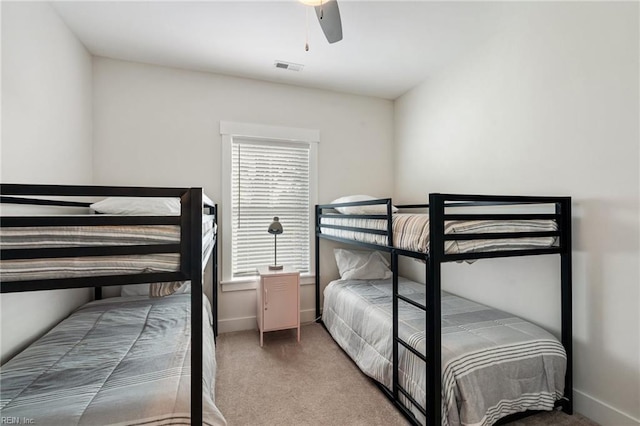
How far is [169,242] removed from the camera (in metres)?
1.16

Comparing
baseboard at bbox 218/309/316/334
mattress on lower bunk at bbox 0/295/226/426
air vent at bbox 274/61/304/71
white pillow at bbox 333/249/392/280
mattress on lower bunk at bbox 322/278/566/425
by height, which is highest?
air vent at bbox 274/61/304/71

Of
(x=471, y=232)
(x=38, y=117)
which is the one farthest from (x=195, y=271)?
(x=38, y=117)

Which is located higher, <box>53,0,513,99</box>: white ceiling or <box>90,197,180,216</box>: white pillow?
<box>53,0,513,99</box>: white ceiling

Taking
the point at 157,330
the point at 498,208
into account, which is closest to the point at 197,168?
the point at 157,330

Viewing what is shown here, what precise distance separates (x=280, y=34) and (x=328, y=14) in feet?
2.93

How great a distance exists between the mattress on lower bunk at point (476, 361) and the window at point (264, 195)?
1.36 metres

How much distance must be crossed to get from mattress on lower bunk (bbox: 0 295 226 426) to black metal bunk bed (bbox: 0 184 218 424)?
151 millimetres

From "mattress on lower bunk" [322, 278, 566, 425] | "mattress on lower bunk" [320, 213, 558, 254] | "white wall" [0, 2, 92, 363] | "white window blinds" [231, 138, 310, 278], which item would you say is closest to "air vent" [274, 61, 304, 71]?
"white window blinds" [231, 138, 310, 278]

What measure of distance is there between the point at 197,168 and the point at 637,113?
331cm

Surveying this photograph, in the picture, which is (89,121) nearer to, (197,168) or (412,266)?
(197,168)

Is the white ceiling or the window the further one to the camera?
the window

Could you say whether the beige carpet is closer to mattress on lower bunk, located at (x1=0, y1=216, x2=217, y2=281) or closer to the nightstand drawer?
the nightstand drawer

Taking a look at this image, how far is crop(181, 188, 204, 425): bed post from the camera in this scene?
1163mm

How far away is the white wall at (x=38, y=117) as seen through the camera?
163 centimetres
